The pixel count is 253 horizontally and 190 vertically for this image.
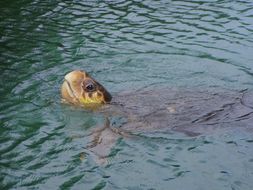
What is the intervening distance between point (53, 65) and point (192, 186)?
18.6 ft

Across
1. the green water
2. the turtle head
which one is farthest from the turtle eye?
the green water

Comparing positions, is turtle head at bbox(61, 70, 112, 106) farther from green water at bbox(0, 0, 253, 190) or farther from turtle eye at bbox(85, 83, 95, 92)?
green water at bbox(0, 0, 253, 190)

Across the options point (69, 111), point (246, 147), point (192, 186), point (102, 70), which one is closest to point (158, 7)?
point (102, 70)

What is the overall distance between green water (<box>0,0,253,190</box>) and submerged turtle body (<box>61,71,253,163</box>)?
0.62ft

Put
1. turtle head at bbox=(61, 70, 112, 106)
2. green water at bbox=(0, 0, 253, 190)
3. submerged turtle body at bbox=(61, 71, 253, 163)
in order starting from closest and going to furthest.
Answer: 1. green water at bbox=(0, 0, 253, 190)
2. submerged turtle body at bbox=(61, 71, 253, 163)
3. turtle head at bbox=(61, 70, 112, 106)

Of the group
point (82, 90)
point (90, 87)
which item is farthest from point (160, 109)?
point (82, 90)

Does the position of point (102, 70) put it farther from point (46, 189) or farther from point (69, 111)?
point (46, 189)

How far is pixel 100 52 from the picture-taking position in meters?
12.3

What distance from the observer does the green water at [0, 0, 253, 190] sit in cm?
730

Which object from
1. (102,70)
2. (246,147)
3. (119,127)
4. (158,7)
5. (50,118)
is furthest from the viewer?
Answer: (158,7)

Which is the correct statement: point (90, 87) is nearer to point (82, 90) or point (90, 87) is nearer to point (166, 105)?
point (82, 90)

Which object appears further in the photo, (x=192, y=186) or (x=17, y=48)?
(x=17, y=48)

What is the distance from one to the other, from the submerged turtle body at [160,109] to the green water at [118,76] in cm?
19

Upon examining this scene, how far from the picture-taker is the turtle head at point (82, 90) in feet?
29.5
